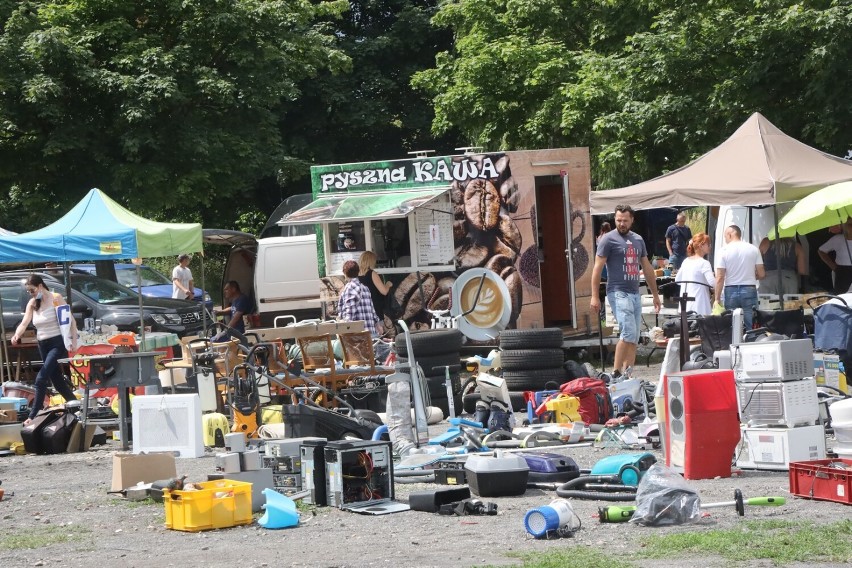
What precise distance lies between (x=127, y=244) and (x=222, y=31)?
1055 centimetres

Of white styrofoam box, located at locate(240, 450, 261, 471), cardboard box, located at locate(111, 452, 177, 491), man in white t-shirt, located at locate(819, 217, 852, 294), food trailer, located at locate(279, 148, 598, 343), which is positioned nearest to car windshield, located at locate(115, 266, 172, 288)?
food trailer, located at locate(279, 148, 598, 343)

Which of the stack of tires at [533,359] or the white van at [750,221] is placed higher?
the white van at [750,221]

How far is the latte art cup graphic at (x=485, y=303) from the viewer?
17109 mm

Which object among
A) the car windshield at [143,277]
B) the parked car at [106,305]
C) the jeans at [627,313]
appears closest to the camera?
the jeans at [627,313]

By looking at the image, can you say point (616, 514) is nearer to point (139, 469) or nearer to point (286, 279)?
point (139, 469)

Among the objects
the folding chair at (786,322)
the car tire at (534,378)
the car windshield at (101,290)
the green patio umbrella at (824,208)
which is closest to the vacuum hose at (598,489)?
the folding chair at (786,322)

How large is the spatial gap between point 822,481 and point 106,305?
1504 cm

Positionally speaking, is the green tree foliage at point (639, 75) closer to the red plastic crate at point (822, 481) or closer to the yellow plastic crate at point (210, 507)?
the red plastic crate at point (822, 481)

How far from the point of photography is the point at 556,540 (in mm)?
7316

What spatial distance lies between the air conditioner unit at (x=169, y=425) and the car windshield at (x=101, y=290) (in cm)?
925

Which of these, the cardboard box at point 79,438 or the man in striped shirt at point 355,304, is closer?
the cardboard box at point 79,438

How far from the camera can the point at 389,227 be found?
18.6 meters

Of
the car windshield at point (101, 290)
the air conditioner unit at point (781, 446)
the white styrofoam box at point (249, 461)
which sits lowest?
the air conditioner unit at point (781, 446)

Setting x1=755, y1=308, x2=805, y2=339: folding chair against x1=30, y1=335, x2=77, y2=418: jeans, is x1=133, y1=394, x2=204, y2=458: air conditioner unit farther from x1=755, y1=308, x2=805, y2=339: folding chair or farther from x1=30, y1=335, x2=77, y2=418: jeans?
x1=755, y1=308, x2=805, y2=339: folding chair
